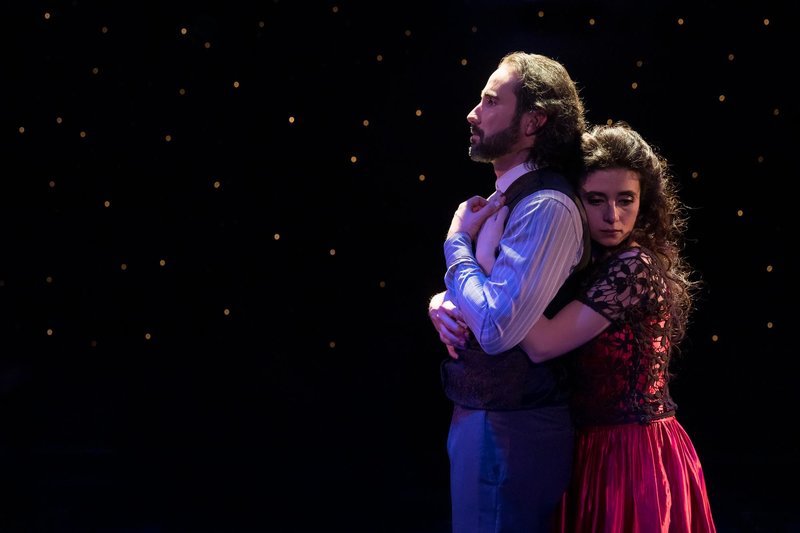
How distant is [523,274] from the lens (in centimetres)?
153

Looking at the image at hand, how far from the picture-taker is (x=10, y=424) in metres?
3.67

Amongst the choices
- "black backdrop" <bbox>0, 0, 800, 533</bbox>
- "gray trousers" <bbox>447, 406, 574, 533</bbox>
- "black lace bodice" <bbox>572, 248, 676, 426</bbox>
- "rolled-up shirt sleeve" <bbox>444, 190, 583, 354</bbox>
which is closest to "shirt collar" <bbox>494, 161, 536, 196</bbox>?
"rolled-up shirt sleeve" <bbox>444, 190, 583, 354</bbox>

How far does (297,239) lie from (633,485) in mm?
2026

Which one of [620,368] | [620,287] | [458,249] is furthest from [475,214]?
[620,368]

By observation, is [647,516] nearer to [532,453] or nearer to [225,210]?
[532,453]

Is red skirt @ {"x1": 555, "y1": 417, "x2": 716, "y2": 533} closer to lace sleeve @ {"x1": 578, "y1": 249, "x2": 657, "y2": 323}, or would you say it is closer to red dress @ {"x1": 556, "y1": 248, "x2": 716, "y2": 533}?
red dress @ {"x1": 556, "y1": 248, "x2": 716, "y2": 533}

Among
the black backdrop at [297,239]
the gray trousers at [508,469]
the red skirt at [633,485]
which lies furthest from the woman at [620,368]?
the black backdrop at [297,239]

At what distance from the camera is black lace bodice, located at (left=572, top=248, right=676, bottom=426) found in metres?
1.68

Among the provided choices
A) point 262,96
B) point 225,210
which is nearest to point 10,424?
point 225,210

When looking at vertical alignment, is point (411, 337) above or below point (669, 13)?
below

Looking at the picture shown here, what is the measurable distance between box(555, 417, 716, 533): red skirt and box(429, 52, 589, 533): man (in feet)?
0.25

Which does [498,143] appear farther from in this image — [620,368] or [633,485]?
[633,485]

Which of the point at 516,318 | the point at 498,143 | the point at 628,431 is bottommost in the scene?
the point at 628,431

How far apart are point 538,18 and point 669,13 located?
0.51 metres
